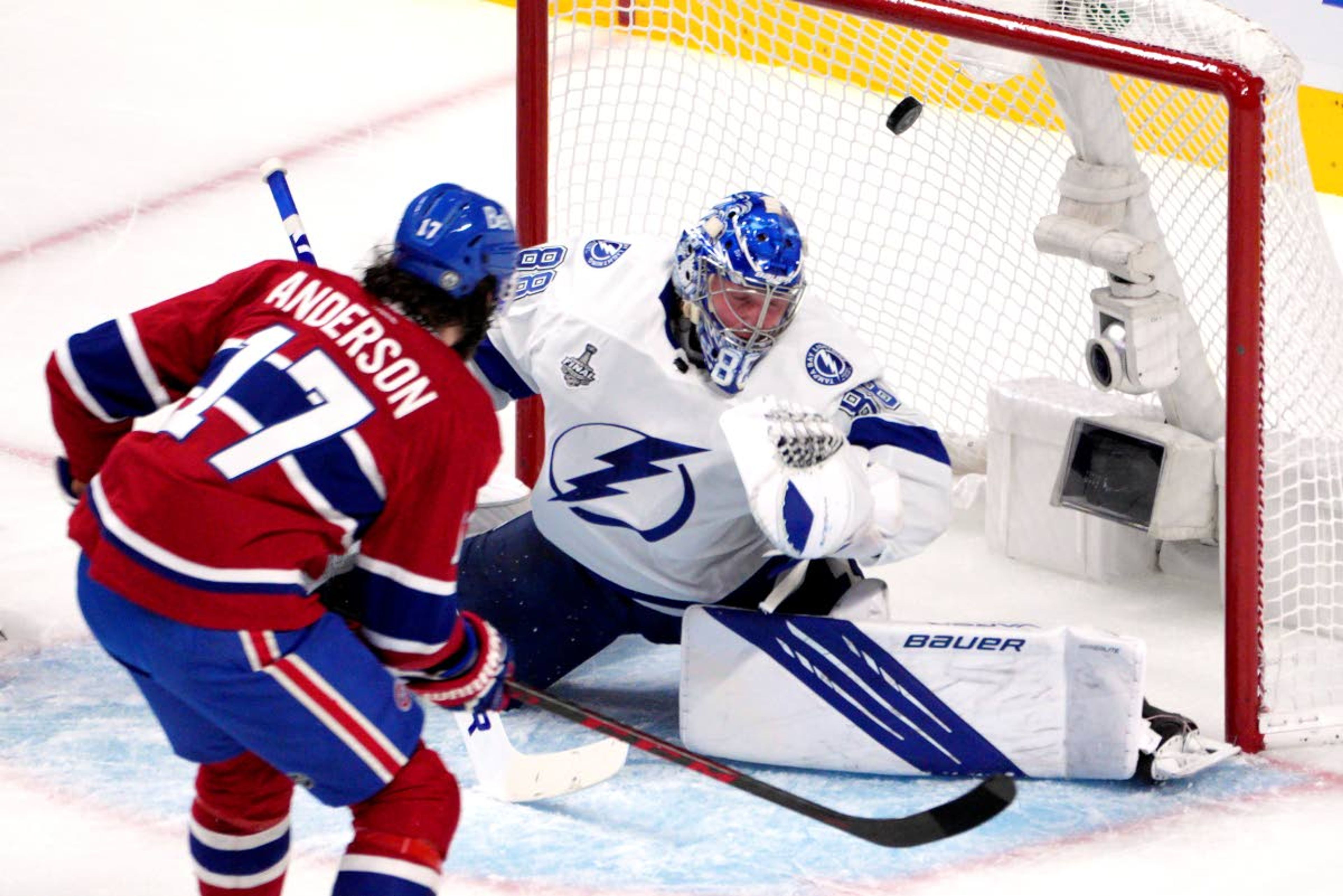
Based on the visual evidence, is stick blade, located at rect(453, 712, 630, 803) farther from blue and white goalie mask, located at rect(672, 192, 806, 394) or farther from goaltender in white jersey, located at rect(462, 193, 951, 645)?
blue and white goalie mask, located at rect(672, 192, 806, 394)

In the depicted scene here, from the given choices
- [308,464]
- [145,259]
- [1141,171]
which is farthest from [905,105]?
[145,259]

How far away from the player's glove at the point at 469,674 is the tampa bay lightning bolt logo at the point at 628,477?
0.67 m

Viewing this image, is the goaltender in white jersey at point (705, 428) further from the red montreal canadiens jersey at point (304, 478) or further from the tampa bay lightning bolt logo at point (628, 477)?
the red montreal canadiens jersey at point (304, 478)

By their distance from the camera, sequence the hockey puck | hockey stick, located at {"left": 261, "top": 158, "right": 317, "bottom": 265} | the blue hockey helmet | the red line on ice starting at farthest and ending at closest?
1. the red line on ice
2. the hockey puck
3. hockey stick, located at {"left": 261, "top": 158, "right": 317, "bottom": 265}
4. the blue hockey helmet

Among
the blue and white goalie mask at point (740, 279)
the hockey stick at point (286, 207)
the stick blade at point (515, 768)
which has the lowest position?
the stick blade at point (515, 768)

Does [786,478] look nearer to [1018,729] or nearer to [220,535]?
[1018,729]

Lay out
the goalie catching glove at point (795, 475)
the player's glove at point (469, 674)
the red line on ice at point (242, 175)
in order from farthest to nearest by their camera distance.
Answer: the red line on ice at point (242, 175) → the goalie catching glove at point (795, 475) → the player's glove at point (469, 674)

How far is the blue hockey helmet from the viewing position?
198cm

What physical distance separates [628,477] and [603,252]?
1.15 feet

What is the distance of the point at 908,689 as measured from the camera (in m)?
2.84

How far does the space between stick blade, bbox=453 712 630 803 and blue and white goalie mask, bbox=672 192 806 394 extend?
58 cm

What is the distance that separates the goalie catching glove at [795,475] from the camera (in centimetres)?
260

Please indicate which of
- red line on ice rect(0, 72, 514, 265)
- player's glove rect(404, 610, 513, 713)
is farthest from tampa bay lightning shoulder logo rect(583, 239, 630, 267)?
red line on ice rect(0, 72, 514, 265)

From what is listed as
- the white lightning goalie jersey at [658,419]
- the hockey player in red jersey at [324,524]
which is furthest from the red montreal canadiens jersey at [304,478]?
the white lightning goalie jersey at [658,419]
